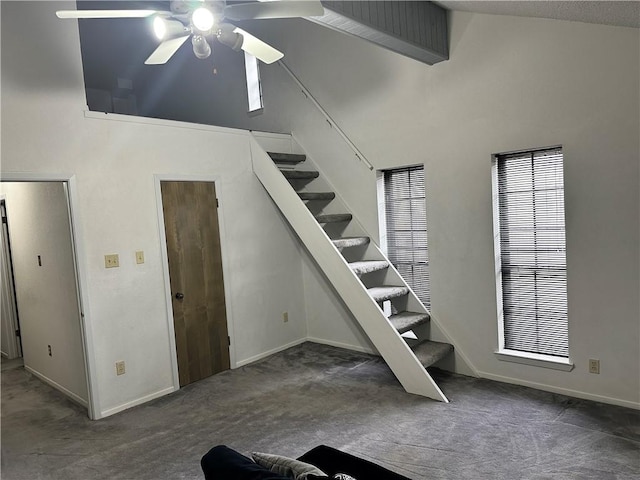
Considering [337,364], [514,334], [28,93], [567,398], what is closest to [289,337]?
[337,364]

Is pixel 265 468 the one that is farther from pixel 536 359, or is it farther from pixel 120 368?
pixel 536 359

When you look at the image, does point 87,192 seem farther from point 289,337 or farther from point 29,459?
point 289,337

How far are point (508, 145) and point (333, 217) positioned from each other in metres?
1.73

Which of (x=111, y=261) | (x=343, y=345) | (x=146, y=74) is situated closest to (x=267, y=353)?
(x=343, y=345)

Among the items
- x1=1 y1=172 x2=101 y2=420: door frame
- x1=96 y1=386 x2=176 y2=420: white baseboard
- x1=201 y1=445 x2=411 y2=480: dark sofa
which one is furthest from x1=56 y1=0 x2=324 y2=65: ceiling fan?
x1=96 y1=386 x2=176 y2=420: white baseboard

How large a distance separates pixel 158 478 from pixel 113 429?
0.87 m

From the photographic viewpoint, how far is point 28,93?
319 centimetres

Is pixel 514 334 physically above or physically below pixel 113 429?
above

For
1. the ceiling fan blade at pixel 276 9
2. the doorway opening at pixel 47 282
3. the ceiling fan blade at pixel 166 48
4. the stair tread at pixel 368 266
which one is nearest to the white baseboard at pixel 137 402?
the doorway opening at pixel 47 282

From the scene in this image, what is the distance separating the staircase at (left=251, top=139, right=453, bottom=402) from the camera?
358cm

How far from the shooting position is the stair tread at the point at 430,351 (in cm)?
366

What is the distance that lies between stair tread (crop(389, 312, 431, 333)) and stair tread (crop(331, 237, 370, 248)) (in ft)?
2.52

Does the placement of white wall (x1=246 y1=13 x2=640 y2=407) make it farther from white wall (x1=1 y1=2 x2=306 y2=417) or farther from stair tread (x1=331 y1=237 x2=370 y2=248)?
white wall (x1=1 y1=2 x2=306 y2=417)

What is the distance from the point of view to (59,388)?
4164 mm
